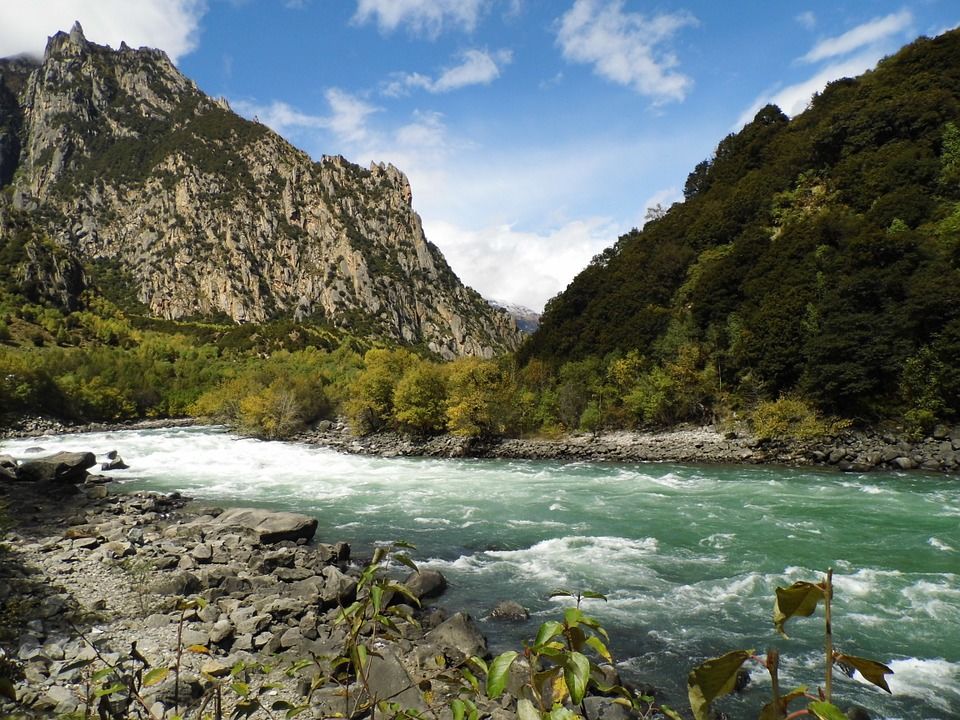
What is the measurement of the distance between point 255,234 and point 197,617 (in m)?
179

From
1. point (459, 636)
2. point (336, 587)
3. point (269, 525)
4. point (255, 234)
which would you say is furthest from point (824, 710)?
point (255, 234)

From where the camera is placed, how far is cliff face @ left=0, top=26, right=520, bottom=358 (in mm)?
159500

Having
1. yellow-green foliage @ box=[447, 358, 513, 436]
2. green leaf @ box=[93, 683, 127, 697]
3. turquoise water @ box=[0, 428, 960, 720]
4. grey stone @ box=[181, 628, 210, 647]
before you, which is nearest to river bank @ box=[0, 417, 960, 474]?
yellow-green foliage @ box=[447, 358, 513, 436]

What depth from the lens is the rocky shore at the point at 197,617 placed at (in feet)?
25.0

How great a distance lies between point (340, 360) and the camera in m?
91.2

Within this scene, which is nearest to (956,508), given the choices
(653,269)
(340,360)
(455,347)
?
(653,269)

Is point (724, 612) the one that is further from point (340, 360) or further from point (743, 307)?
point (340, 360)

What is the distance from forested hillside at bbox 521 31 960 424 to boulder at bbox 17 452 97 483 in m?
38.7

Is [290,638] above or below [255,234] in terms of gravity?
below

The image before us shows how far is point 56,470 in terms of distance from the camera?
2528 centimetres

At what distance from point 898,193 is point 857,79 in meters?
37.3

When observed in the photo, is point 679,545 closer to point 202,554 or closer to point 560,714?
point 202,554

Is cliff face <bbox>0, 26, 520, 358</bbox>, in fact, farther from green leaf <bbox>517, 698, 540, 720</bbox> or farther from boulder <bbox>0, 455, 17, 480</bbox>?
green leaf <bbox>517, 698, 540, 720</bbox>

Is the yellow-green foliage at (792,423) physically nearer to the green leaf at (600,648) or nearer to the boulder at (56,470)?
the green leaf at (600,648)
